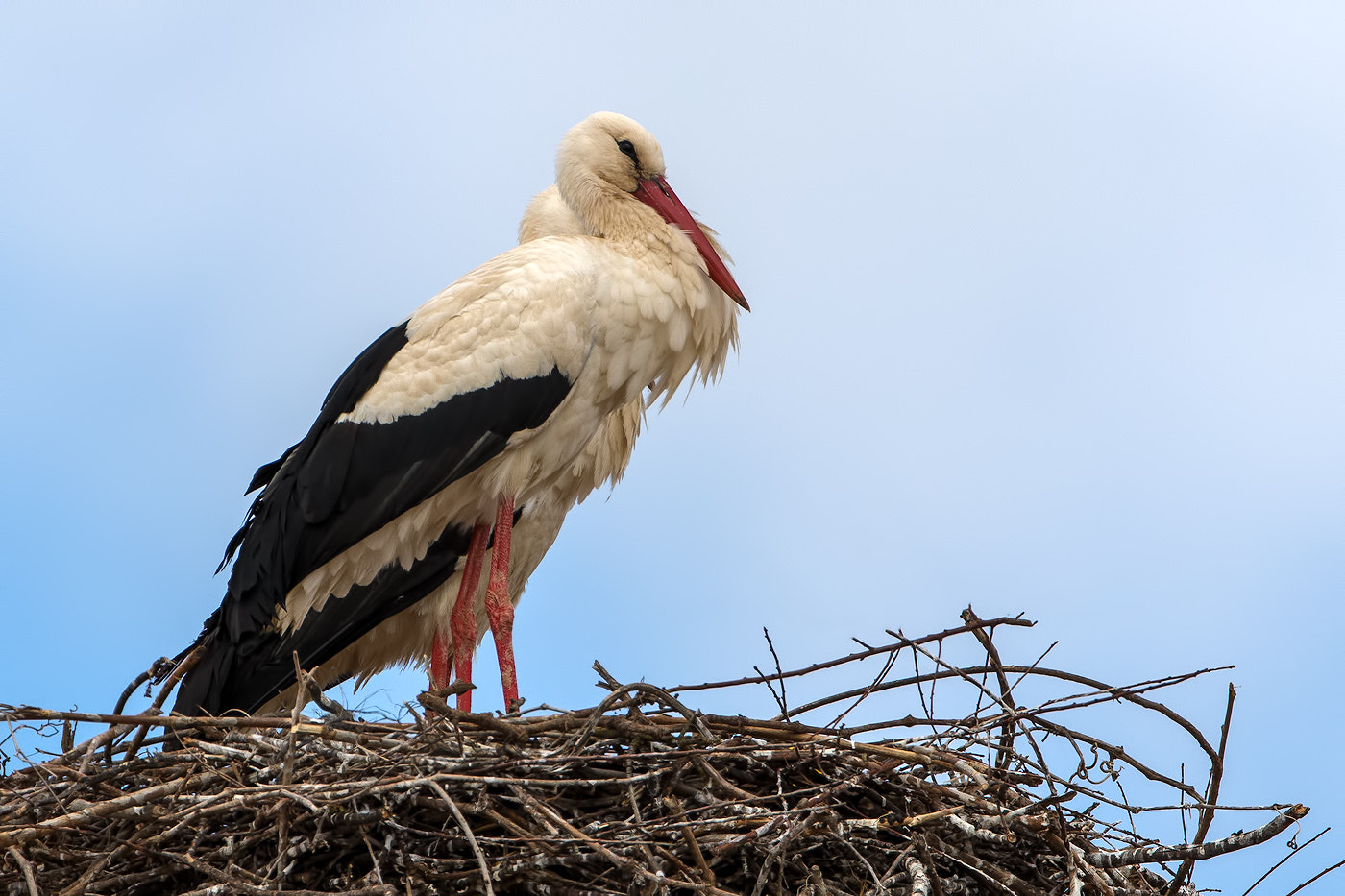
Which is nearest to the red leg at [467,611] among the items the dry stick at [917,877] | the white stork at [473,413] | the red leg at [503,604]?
the white stork at [473,413]

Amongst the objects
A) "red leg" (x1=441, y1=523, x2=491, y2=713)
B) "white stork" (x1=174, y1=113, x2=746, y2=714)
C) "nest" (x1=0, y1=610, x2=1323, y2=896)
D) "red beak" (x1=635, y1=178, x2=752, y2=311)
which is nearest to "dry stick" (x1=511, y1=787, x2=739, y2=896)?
"nest" (x1=0, y1=610, x2=1323, y2=896)

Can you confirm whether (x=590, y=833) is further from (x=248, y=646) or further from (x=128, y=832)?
(x=248, y=646)

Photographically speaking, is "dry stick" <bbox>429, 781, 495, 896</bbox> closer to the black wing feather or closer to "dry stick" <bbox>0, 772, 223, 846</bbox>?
"dry stick" <bbox>0, 772, 223, 846</bbox>

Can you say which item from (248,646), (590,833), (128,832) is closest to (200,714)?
(248,646)

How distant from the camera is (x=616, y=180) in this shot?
4824 mm

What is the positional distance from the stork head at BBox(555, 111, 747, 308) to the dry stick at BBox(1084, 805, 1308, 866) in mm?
1967

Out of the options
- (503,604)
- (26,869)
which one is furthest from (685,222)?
(26,869)

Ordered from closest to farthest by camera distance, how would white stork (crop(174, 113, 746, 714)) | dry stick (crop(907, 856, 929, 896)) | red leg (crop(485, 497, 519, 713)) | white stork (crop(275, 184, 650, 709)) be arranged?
dry stick (crop(907, 856, 929, 896)) < white stork (crop(174, 113, 746, 714)) < red leg (crop(485, 497, 519, 713)) < white stork (crop(275, 184, 650, 709))

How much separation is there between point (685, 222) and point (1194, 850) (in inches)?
92.5

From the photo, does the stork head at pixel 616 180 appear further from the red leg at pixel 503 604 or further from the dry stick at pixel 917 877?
the dry stick at pixel 917 877

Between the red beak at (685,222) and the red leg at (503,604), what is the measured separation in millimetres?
880

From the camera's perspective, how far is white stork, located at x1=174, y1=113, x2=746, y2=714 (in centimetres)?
437

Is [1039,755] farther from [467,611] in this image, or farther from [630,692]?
[467,611]

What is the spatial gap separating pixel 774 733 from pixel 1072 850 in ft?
2.20
